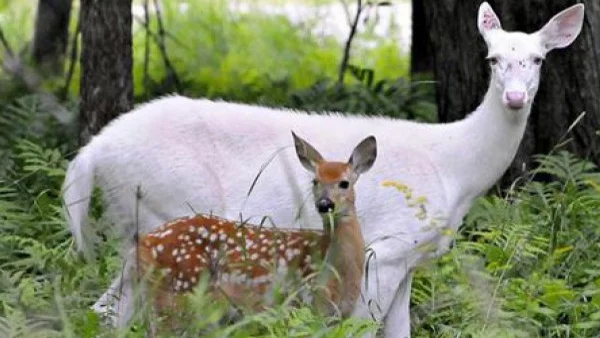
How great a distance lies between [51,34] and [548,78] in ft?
21.4

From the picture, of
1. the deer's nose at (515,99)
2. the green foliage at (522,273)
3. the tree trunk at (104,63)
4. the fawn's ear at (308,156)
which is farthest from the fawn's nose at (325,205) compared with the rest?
the tree trunk at (104,63)

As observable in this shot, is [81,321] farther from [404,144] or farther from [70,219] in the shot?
[404,144]

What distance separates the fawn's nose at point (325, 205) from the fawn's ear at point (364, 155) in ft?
1.19

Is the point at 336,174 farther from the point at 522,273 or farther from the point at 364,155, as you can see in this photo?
the point at 522,273

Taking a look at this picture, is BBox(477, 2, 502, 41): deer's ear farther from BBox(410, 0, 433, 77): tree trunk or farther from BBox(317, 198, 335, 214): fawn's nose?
BBox(410, 0, 433, 77): tree trunk

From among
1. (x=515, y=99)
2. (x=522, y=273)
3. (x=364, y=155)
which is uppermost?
(x=515, y=99)

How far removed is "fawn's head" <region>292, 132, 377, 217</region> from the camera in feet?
23.3

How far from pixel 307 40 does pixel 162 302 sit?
35.1 ft

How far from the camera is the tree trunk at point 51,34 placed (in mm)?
15336

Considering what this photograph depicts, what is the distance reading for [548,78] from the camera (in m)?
9.92

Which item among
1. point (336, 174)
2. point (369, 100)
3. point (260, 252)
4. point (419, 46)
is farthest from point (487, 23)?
point (419, 46)

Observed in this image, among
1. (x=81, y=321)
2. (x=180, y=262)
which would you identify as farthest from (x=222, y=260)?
(x=81, y=321)

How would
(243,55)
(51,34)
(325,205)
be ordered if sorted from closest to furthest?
1. (325,205)
2. (51,34)
3. (243,55)

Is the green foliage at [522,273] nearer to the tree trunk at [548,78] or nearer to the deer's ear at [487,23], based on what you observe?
the tree trunk at [548,78]
